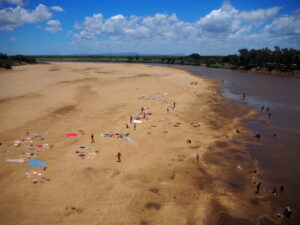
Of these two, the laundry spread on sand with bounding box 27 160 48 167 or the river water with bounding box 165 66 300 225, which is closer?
the river water with bounding box 165 66 300 225

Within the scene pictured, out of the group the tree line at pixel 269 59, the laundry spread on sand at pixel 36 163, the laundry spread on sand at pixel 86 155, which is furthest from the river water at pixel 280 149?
the tree line at pixel 269 59

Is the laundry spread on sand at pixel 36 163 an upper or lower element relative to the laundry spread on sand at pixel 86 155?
lower

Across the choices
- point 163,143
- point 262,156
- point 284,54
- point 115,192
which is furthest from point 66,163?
point 284,54

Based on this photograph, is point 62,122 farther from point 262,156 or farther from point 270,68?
point 270,68

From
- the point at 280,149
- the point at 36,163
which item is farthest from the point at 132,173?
the point at 280,149

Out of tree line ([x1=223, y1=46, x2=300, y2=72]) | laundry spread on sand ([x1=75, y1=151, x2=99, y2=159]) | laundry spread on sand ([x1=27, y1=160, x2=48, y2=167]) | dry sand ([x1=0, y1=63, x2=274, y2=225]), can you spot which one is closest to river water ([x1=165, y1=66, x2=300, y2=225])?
dry sand ([x1=0, y1=63, x2=274, y2=225])

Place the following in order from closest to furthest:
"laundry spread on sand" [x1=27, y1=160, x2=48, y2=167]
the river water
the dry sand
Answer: the dry sand, the river water, "laundry spread on sand" [x1=27, y1=160, x2=48, y2=167]

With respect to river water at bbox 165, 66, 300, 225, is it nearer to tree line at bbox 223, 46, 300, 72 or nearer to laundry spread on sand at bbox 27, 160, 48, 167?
laundry spread on sand at bbox 27, 160, 48, 167

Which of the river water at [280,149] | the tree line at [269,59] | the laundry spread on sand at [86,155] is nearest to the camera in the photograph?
the river water at [280,149]

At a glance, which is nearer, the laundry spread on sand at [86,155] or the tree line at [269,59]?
the laundry spread on sand at [86,155]

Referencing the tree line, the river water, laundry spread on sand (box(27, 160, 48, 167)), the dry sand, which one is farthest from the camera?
the tree line

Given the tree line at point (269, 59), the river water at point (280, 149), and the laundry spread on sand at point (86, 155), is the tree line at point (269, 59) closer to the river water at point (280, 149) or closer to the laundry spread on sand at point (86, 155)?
the river water at point (280, 149)
